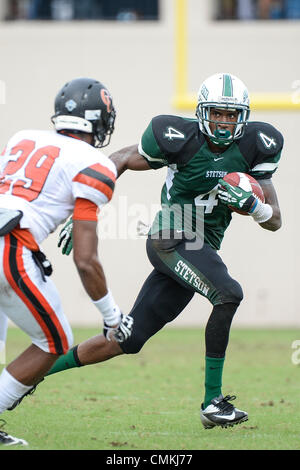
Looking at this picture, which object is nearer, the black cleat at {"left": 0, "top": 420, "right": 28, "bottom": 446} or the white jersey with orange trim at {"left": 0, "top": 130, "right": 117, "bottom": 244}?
the white jersey with orange trim at {"left": 0, "top": 130, "right": 117, "bottom": 244}

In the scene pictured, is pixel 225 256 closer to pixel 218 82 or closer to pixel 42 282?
pixel 218 82

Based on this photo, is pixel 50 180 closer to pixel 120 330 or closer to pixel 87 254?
pixel 87 254

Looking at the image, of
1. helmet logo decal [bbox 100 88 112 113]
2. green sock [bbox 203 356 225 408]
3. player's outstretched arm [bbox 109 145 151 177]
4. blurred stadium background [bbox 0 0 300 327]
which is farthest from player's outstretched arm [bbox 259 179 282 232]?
blurred stadium background [bbox 0 0 300 327]

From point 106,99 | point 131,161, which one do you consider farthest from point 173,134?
point 106,99

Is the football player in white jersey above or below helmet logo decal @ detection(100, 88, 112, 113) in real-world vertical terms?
below

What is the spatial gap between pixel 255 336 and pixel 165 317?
5033 mm

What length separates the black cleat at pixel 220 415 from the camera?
4.21 metres

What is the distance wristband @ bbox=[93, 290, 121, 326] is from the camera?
3.50 metres

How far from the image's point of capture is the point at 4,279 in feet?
11.3

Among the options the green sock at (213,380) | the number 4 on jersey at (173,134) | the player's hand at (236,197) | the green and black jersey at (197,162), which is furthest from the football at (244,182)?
the green sock at (213,380)

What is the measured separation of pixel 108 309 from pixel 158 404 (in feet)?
5.70

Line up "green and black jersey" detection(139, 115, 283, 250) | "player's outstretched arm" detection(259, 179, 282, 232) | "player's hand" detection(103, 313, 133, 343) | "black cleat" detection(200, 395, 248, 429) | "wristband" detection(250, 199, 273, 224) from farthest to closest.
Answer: "player's outstretched arm" detection(259, 179, 282, 232), "green and black jersey" detection(139, 115, 283, 250), "wristband" detection(250, 199, 273, 224), "black cleat" detection(200, 395, 248, 429), "player's hand" detection(103, 313, 133, 343)

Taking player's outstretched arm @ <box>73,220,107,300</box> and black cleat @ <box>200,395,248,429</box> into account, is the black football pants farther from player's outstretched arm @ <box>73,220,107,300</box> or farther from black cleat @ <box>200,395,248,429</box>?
player's outstretched arm @ <box>73,220,107,300</box>

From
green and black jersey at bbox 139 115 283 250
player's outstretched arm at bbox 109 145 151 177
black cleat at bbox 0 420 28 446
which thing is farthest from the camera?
player's outstretched arm at bbox 109 145 151 177
